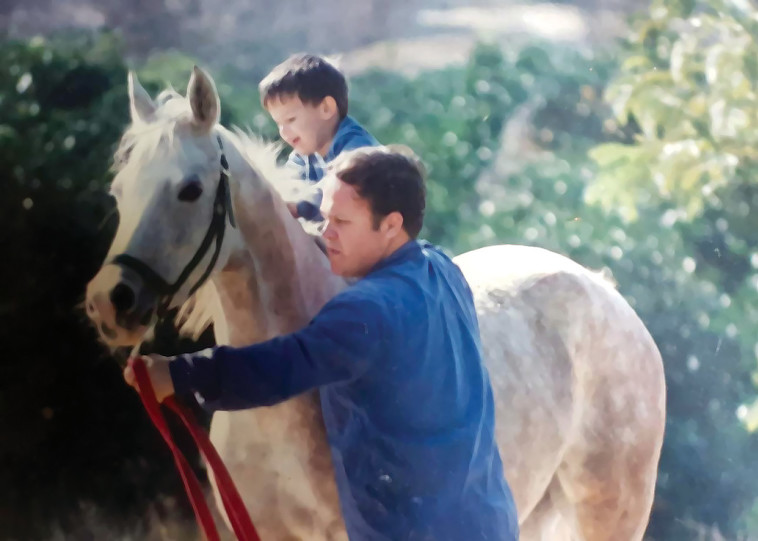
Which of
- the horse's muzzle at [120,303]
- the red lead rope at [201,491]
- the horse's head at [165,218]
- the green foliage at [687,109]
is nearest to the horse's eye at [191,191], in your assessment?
the horse's head at [165,218]

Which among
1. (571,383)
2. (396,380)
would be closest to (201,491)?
(396,380)

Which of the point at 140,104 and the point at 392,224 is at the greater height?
the point at 140,104

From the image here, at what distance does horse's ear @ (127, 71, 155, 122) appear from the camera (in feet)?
3.24

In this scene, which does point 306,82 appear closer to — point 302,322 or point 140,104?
point 140,104

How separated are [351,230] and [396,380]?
0.69ft

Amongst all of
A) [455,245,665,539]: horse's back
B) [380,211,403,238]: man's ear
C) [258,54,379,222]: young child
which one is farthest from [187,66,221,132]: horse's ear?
[455,245,665,539]: horse's back

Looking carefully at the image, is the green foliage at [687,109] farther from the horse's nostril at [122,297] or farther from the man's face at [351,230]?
the horse's nostril at [122,297]

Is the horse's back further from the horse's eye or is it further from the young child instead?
the horse's eye

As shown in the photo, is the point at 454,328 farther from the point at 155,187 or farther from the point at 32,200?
the point at 32,200

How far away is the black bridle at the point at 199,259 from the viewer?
90 centimetres

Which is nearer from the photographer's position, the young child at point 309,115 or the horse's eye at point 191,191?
the horse's eye at point 191,191

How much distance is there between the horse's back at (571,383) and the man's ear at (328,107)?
0.32 m

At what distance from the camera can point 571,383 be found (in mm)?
1309

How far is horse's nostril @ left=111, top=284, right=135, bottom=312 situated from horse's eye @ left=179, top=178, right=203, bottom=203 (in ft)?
0.42
